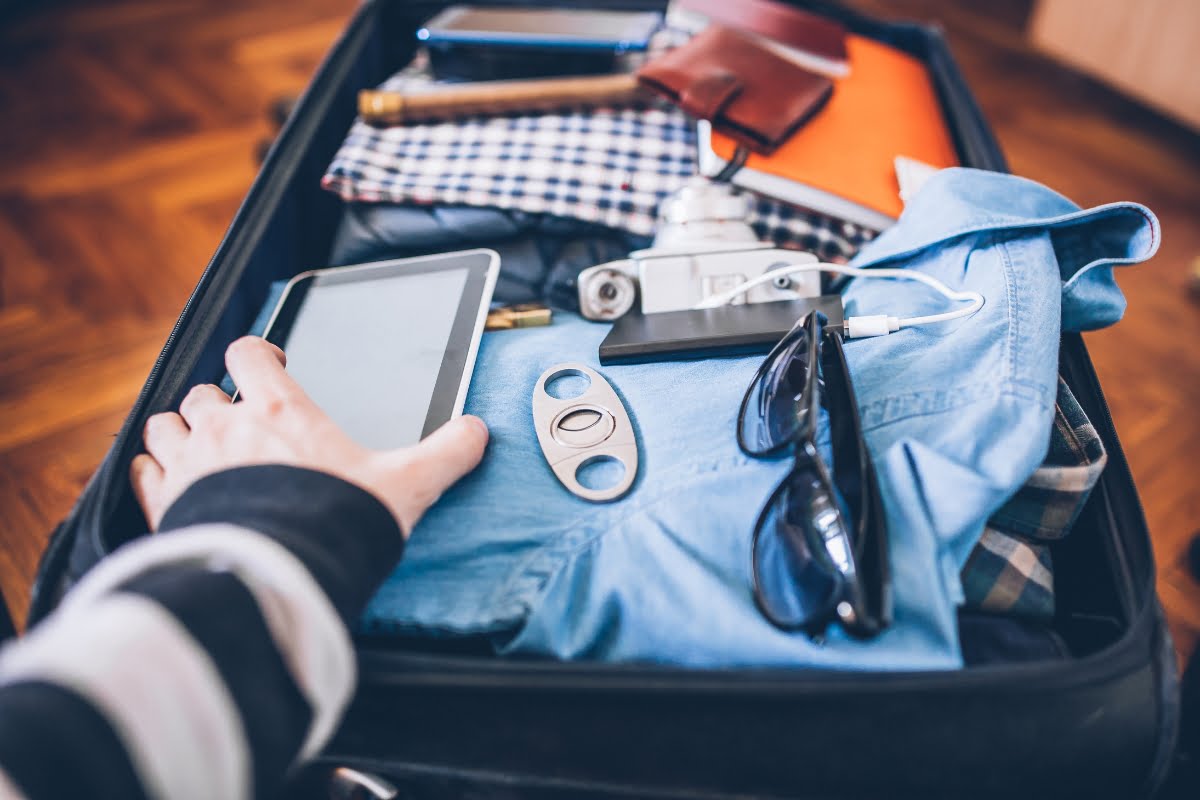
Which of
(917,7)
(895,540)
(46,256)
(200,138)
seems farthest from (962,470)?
(917,7)

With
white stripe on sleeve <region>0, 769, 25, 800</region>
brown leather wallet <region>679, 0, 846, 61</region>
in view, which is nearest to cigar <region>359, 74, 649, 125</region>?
brown leather wallet <region>679, 0, 846, 61</region>

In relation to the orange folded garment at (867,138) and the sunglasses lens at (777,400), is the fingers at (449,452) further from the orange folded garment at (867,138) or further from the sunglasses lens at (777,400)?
the orange folded garment at (867,138)

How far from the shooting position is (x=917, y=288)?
0.58 m

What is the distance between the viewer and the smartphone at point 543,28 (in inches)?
32.7

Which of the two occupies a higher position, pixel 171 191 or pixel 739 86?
pixel 739 86

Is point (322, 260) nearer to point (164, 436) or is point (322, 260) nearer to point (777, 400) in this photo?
Answer: point (164, 436)

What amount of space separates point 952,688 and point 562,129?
0.61 m

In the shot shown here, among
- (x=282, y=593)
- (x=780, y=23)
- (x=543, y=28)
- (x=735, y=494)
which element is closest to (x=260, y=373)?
(x=282, y=593)

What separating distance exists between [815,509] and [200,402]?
1.26ft

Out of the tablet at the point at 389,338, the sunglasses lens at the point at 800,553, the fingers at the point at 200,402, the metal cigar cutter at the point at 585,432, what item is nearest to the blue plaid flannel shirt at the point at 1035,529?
the sunglasses lens at the point at 800,553

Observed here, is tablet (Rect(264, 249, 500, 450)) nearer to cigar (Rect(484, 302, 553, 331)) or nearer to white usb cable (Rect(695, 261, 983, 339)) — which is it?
cigar (Rect(484, 302, 553, 331))

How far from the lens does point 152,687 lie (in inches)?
11.9

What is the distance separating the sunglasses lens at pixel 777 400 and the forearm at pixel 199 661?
0.24 metres

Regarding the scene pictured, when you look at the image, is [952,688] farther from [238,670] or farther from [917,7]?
[917,7]
